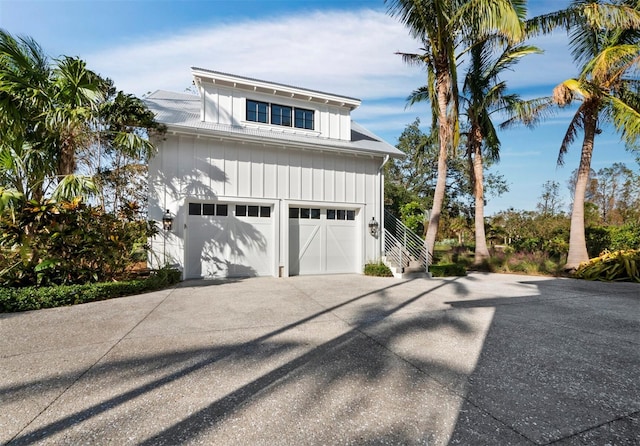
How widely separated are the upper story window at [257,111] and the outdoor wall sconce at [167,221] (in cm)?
409

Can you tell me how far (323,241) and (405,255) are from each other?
112 inches

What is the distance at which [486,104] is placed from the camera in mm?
11070

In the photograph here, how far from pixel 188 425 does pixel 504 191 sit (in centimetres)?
2589

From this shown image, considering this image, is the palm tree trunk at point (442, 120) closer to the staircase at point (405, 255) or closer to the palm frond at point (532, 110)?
the staircase at point (405, 255)

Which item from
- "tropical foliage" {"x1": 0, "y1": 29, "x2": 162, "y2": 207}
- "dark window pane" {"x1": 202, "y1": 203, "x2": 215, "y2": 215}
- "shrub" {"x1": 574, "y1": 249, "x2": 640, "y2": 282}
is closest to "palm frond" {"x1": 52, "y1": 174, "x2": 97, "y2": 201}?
"tropical foliage" {"x1": 0, "y1": 29, "x2": 162, "y2": 207}

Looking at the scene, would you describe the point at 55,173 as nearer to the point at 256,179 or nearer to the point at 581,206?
the point at 256,179

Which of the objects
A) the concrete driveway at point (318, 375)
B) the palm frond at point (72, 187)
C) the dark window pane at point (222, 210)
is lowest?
the concrete driveway at point (318, 375)

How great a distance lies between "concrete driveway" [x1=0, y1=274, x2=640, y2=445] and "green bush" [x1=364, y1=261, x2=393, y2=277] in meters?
4.22

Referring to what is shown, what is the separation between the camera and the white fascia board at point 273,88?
892 cm

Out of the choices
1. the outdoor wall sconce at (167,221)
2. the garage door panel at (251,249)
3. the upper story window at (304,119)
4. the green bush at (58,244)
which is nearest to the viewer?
the green bush at (58,244)

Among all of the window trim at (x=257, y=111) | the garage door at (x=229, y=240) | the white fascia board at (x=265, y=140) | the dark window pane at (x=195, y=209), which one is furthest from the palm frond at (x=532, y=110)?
the dark window pane at (x=195, y=209)

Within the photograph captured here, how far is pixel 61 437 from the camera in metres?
1.75

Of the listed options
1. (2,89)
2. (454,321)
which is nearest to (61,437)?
(454,321)

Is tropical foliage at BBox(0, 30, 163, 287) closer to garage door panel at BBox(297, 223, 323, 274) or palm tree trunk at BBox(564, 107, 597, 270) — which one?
garage door panel at BBox(297, 223, 323, 274)
